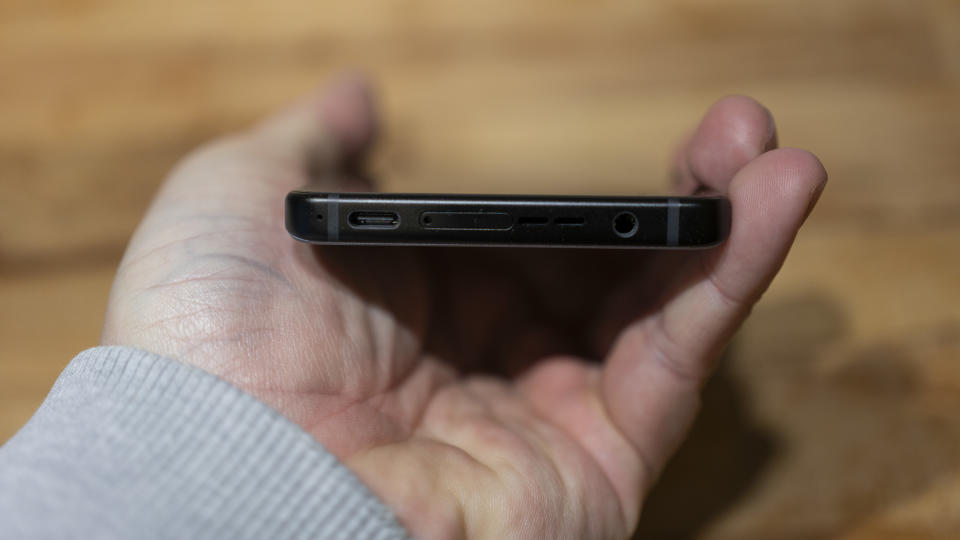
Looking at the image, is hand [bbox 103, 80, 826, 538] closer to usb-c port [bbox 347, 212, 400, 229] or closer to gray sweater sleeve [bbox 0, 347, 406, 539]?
gray sweater sleeve [bbox 0, 347, 406, 539]

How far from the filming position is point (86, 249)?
3.28 feet

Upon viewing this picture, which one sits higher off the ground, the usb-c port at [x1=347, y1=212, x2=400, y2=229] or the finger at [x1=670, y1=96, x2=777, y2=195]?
the finger at [x1=670, y1=96, x2=777, y2=195]

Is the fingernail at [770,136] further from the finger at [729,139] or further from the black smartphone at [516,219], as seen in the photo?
the black smartphone at [516,219]

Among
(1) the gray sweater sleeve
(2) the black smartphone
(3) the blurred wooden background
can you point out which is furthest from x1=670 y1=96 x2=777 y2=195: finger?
(1) the gray sweater sleeve

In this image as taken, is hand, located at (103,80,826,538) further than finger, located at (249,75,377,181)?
No

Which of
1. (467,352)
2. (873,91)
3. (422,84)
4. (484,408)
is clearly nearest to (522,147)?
(422,84)

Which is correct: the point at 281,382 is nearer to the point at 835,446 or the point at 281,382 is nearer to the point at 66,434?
the point at 66,434

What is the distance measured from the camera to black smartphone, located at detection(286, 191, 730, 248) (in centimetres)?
55

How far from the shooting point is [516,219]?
0.55 meters

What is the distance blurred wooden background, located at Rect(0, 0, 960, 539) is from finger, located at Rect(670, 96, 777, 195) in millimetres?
351

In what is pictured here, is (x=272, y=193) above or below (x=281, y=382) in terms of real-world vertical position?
above

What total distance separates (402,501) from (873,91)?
1.02m

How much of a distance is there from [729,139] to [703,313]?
19 cm

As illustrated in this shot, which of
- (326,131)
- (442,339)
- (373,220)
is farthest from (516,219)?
(326,131)
